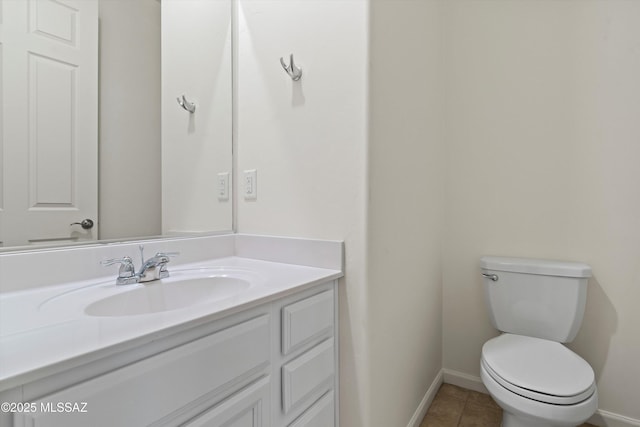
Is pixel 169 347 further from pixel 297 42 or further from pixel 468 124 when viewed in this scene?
pixel 468 124

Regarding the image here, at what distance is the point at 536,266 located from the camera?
4.86ft

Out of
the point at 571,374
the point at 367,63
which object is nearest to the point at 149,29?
the point at 367,63

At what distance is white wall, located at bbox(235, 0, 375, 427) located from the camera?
108cm

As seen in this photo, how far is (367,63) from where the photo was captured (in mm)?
1059

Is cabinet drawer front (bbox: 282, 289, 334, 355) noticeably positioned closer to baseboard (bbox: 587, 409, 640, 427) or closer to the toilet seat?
the toilet seat

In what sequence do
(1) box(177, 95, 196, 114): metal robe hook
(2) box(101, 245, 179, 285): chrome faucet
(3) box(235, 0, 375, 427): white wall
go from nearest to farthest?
(2) box(101, 245, 179, 285): chrome faucet → (3) box(235, 0, 375, 427): white wall → (1) box(177, 95, 196, 114): metal robe hook

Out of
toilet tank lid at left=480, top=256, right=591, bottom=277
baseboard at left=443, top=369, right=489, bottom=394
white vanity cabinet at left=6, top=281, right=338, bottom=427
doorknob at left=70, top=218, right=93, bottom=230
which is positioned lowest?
baseboard at left=443, top=369, right=489, bottom=394

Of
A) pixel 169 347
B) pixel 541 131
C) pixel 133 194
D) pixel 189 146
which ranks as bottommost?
pixel 169 347

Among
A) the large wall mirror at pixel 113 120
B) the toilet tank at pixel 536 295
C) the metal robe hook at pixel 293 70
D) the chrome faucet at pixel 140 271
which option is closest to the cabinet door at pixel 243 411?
the chrome faucet at pixel 140 271

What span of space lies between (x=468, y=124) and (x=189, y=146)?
1.50 m

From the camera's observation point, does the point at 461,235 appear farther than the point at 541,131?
Yes

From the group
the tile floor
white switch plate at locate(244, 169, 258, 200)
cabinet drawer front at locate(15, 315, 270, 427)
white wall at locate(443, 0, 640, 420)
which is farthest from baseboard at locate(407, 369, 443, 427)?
white switch plate at locate(244, 169, 258, 200)

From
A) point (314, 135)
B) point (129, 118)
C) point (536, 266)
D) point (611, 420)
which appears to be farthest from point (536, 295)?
point (129, 118)

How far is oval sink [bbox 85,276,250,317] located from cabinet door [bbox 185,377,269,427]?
0.24 m
